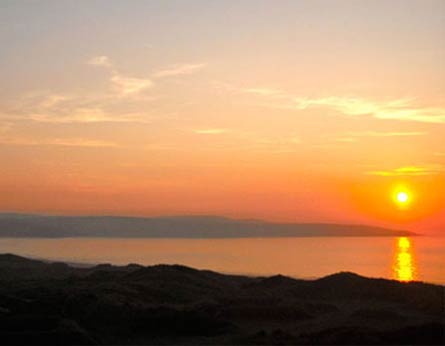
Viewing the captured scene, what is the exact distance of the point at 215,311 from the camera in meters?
24.7

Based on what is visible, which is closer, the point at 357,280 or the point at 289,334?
the point at 289,334

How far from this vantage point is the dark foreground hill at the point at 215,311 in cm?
1998

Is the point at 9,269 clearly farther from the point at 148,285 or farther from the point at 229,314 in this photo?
the point at 229,314

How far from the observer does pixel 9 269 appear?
4188 centimetres

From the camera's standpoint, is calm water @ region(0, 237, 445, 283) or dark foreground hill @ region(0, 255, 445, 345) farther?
calm water @ region(0, 237, 445, 283)

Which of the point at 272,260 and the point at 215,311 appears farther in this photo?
the point at 272,260

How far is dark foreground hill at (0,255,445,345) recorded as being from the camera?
19984 mm

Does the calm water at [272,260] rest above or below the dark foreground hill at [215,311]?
above

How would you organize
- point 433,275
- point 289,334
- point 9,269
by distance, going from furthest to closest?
point 433,275, point 9,269, point 289,334

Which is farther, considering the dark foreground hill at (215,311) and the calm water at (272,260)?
the calm water at (272,260)

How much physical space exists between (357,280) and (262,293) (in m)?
5.15

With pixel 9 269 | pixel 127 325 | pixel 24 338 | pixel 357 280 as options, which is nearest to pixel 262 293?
pixel 357 280

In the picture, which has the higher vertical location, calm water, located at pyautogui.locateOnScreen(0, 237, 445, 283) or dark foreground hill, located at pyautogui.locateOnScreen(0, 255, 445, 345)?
calm water, located at pyautogui.locateOnScreen(0, 237, 445, 283)

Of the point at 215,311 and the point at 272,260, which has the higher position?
the point at 272,260
